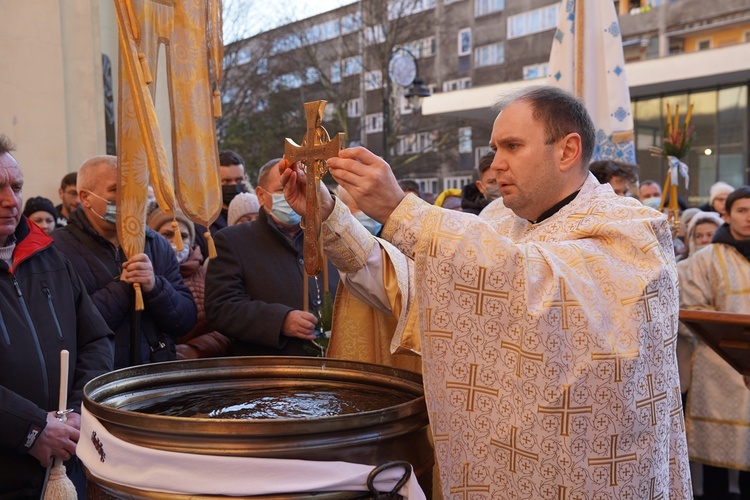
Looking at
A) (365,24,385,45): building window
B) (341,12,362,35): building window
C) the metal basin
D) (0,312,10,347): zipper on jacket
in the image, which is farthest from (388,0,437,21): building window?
the metal basin

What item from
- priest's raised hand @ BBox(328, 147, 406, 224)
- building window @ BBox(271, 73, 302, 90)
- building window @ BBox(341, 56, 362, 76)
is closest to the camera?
priest's raised hand @ BBox(328, 147, 406, 224)

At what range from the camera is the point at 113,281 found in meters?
3.58

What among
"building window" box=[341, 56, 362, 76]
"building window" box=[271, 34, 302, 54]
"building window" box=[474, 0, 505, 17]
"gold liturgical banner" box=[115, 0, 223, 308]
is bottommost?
"gold liturgical banner" box=[115, 0, 223, 308]

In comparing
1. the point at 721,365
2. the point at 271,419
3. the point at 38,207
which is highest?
the point at 38,207

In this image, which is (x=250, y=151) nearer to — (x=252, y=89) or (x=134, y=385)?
(x=252, y=89)

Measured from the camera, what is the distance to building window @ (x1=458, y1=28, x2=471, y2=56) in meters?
32.4

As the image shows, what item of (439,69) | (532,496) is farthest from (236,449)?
(439,69)

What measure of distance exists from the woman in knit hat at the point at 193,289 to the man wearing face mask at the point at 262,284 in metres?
0.26

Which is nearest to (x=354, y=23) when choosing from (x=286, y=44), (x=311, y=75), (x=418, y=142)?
(x=286, y=44)

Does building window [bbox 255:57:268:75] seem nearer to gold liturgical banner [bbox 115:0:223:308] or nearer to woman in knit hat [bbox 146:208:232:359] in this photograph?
woman in knit hat [bbox 146:208:232:359]

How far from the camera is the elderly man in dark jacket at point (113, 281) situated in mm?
3535

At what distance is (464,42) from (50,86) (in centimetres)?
2765

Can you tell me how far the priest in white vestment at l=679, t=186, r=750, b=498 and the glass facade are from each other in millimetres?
12704

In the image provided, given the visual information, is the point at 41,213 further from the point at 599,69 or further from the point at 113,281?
the point at 599,69
